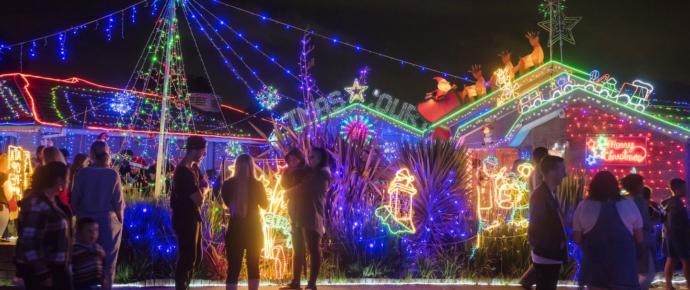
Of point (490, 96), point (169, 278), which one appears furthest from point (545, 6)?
point (169, 278)

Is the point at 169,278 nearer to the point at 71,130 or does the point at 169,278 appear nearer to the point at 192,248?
the point at 192,248

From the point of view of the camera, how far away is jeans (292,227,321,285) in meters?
7.32

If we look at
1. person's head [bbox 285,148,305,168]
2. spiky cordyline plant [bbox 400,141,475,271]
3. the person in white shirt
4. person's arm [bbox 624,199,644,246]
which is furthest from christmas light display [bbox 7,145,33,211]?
person's arm [bbox 624,199,644,246]

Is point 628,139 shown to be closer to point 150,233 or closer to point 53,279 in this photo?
point 150,233

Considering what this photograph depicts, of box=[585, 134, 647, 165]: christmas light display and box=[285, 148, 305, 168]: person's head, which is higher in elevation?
box=[585, 134, 647, 165]: christmas light display

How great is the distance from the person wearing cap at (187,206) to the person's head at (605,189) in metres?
3.71

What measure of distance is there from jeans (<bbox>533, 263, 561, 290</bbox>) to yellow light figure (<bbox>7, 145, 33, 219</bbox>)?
7.30m

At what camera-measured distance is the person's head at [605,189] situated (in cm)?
555

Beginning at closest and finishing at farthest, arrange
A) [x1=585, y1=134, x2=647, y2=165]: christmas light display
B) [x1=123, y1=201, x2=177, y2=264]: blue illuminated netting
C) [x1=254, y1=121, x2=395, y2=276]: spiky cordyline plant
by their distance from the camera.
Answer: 1. [x1=123, y1=201, x2=177, y2=264]: blue illuminated netting
2. [x1=254, y1=121, x2=395, y2=276]: spiky cordyline plant
3. [x1=585, y1=134, x2=647, y2=165]: christmas light display

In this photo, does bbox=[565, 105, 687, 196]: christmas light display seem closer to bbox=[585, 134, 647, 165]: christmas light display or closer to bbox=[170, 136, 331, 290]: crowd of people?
bbox=[585, 134, 647, 165]: christmas light display

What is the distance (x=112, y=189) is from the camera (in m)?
6.42

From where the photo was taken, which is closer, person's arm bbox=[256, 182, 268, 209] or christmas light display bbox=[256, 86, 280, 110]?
person's arm bbox=[256, 182, 268, 209]

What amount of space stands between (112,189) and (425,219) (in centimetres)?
469

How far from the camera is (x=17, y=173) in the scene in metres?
9.61
